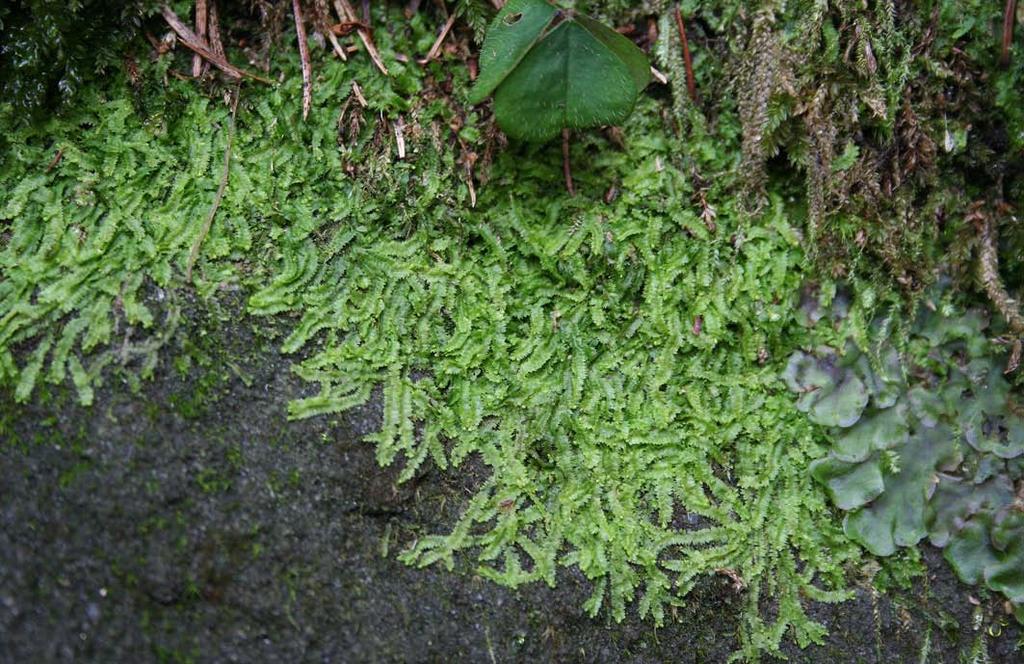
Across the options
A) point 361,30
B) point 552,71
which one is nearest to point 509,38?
point 552,71

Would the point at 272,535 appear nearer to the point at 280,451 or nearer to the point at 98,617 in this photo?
the point at 280,451

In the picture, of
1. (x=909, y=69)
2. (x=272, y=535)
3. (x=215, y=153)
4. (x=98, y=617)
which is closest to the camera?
(x=98, y=617)

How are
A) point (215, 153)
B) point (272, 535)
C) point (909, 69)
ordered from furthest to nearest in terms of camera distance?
point (909, 69) → point (215, 153) → point (272, 535)

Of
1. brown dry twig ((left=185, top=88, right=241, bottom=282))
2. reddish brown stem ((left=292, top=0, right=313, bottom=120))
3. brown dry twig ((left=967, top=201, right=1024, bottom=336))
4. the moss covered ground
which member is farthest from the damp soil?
brown dry twig ((left=967, top=201, right=1024, bottom=336))

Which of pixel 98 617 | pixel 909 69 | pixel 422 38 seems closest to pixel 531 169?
pixel 422 38

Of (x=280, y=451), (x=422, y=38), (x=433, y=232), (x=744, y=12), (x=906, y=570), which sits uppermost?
(x=744, y=12)

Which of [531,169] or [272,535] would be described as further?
[531,169]

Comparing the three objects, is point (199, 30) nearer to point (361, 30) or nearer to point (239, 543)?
point (361, 30)
